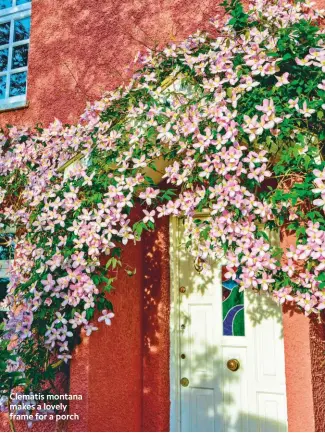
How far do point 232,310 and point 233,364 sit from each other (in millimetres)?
499

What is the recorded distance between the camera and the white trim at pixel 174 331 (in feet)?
13.3

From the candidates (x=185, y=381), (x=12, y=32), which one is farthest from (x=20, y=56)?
(x=185, y=381)

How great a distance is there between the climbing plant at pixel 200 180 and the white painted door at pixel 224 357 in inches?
32.3

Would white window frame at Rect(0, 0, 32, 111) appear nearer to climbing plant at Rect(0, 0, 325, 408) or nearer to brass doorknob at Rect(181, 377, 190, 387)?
climbing plant at Rect(0, 0, 325, 408)

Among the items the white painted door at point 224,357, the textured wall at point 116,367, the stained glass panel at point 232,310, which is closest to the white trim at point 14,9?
the textured wall at point 116,367

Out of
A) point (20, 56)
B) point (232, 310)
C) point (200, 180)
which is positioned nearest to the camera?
point (200, 180)

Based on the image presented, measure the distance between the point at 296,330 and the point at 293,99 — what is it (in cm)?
170

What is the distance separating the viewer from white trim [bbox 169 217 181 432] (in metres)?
4.04

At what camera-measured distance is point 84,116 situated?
13.9 ft

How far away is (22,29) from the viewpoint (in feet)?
19.4

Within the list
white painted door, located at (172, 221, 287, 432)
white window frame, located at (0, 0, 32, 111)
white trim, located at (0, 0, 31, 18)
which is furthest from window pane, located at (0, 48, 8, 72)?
white painted door, located at (172, 221, 287, 432)

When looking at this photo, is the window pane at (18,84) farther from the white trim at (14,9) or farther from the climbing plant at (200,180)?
the climbing plant at (200,180)

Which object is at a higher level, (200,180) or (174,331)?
(200,180)

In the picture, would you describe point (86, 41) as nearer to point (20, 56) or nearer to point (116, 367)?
point (20, 56)
